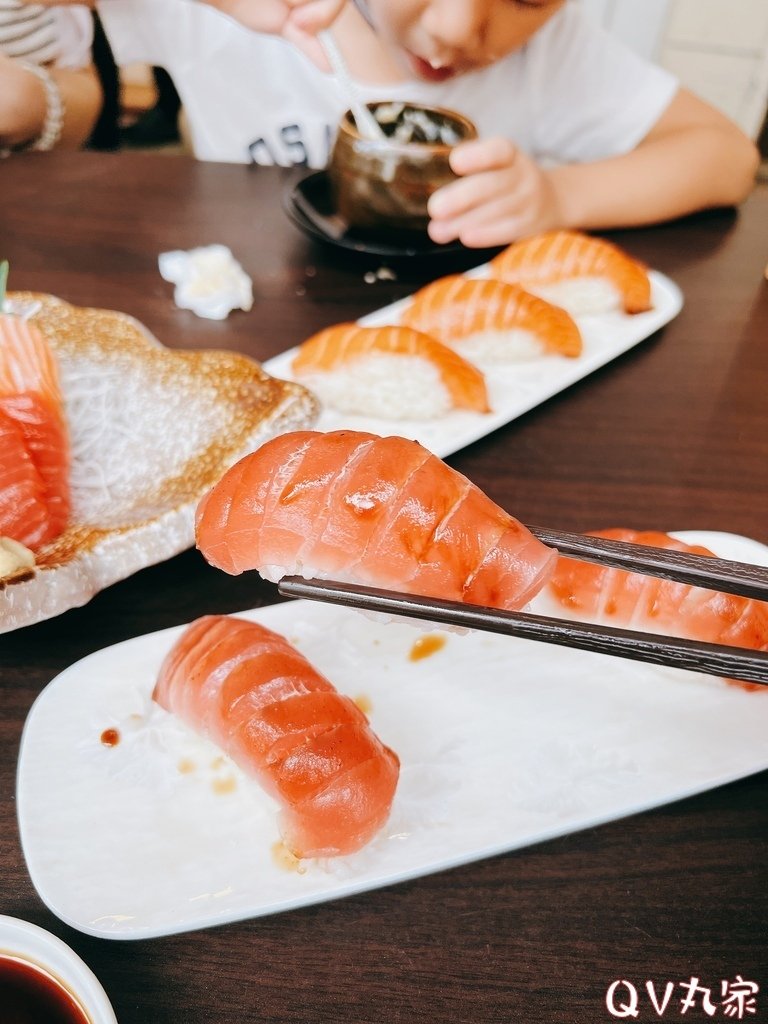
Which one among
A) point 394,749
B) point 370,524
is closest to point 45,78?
point 370,524

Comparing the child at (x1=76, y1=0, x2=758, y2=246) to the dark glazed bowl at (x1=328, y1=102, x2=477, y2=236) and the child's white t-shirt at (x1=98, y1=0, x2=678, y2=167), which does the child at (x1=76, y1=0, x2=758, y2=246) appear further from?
the dark glazed bowl at (x1=328, y1=102, x2=477, y2=236)

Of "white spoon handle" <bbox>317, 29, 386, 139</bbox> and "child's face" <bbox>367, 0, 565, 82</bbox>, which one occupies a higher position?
"child's face" <bbox>367, 0, 565, 82</bbox>

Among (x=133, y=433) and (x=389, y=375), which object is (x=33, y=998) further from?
(x=389, y=375)

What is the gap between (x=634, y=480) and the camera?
138 centimetres

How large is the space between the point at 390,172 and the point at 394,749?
132 cm

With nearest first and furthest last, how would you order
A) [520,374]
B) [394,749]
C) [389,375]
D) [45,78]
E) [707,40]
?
[394,749]
[389,375]
[520,374]
[45,78]
[707,40]

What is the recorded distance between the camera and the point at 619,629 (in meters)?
0.70

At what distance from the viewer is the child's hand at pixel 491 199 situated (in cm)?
175

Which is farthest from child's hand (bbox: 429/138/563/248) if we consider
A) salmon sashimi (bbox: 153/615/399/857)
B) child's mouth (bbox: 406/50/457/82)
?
salmon sashimi (bbox: 153/615/399/857)

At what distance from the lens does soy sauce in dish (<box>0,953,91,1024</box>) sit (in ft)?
2.13

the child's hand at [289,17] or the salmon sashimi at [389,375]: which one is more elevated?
the child's hand at [289,17]

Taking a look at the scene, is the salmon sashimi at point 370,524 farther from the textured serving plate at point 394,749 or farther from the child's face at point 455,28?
the child's face at point 455,28

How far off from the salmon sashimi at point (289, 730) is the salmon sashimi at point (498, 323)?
2.97 ft

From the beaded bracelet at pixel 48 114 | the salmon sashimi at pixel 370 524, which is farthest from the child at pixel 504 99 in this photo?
the salmon sashimi at pixel 370 524
